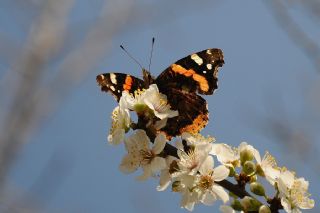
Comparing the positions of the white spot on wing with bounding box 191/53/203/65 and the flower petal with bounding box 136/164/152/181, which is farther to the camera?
the white spot on wing with bounding box 191/53/203/65

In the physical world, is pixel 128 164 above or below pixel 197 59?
below

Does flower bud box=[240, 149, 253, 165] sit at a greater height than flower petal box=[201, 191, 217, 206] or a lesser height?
greater

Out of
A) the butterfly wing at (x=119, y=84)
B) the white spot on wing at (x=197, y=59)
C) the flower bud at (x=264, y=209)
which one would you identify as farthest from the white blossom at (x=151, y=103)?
the flower bud at (x=264, y=209)

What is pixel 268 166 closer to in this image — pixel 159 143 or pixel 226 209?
pixel 226 209

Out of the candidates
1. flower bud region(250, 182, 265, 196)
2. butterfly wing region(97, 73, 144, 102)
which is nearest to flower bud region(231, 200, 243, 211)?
flower bud region(250, 182, 265, 196)

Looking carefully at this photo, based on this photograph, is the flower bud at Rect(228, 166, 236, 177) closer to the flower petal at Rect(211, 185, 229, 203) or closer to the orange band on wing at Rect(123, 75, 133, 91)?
the flower petal at Rect(211, 185, 229, 203)

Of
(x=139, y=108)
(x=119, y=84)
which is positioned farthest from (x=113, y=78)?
(x=139, y=108)

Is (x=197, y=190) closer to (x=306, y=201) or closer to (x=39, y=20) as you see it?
(x=306, y=201)

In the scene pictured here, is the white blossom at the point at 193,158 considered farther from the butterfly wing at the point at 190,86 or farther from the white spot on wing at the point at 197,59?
the white spot on wing at the point at 197,59
